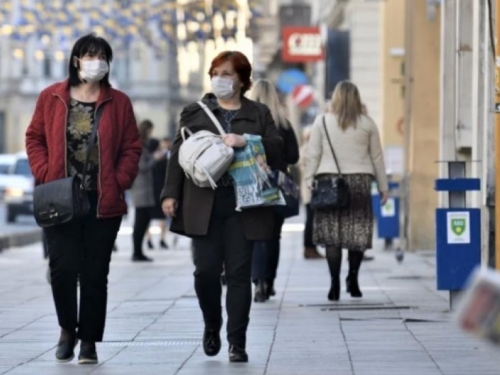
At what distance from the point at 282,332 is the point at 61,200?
7.88ft

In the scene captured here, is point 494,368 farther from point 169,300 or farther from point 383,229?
point 383,229

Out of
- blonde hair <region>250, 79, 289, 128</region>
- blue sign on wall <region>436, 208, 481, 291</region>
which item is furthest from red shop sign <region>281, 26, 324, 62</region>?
blue sign on wall <region>436, 208, 481, 291</region>

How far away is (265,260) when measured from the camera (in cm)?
1367

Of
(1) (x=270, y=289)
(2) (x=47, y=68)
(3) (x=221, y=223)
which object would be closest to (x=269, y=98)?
(1) (x=270, y=289)

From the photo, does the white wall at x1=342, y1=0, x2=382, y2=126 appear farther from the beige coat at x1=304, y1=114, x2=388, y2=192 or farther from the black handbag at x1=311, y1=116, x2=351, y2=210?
the black handbag at x1=311, y1=116, x2=351, y2=210

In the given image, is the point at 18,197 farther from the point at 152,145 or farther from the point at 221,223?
the point at 221,223

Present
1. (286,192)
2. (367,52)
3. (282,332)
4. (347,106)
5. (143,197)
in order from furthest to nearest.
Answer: (367,52), (143,197), (347,106), (286,192), (282,332)

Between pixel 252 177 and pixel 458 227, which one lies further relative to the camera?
pixel 458 227

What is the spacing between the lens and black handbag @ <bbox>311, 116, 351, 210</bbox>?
43.2 feet

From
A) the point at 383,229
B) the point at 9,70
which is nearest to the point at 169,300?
the point at 383,229

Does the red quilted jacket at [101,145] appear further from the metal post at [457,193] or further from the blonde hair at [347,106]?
the blonde hair at [347,106]

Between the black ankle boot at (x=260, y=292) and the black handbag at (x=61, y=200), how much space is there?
4.67 m

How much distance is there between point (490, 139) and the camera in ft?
40.3

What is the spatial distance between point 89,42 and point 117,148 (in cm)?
60
